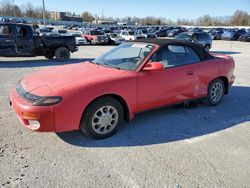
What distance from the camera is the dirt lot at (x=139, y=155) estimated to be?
3031 mm

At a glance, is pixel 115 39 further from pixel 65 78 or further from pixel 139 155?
pixel 139 155

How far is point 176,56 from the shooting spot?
16.4 feet

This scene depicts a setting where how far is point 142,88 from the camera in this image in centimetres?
434

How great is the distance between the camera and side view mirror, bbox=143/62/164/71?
168 inches

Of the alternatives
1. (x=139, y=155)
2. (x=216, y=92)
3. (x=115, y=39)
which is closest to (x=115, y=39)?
(x=115, y=39)

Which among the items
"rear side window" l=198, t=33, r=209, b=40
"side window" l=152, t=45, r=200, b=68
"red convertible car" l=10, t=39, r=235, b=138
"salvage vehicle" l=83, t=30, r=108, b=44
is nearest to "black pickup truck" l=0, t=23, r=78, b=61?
"red convertible car" l=10, t=39, r=235, b=138

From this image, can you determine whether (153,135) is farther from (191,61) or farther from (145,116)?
(191,61)

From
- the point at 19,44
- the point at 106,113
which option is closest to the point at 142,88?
the point at 106,113

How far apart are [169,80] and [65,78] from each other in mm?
1812

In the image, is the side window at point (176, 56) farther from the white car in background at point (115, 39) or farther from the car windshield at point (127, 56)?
the white car in background at point (115, 39)

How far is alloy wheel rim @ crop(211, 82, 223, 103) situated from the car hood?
243cm

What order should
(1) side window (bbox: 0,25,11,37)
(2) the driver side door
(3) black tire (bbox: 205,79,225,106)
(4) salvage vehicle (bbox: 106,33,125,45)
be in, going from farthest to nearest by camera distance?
(4) salvage vehicle (bbox: 106,33,125,45) → (1) side window (bbox: 0,25,11,37) → (3) black tire (bbox: 205,79,225,106) → (2) the driver side door

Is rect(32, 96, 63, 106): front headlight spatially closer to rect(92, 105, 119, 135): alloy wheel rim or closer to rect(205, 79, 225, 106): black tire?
rect(92, 105, 119, 135): alloy wheel rim

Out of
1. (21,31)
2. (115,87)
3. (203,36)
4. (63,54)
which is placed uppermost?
(21,31)
